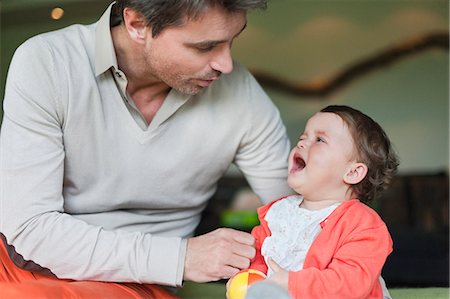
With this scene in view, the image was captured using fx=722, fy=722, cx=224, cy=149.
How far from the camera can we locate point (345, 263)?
1.45 meters

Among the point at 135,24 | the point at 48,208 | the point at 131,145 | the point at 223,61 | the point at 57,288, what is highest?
the point at 135,24

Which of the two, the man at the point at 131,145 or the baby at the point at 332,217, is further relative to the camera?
the man at the point at 131,145

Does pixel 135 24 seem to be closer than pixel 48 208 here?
No

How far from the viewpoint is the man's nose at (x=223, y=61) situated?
65.7 inches

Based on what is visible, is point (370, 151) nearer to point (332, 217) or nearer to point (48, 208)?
point (332, 217)

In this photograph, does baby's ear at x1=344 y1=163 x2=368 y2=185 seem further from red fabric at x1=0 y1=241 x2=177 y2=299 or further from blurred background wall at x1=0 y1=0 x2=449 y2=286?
blurred background wall at x1=0 y1=0 x2=449 y2=286

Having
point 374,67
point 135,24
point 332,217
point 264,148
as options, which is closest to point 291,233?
point 332,217

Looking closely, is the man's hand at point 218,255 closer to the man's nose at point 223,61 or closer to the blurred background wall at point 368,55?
the man's nose at point 223,61

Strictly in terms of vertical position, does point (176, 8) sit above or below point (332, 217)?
above

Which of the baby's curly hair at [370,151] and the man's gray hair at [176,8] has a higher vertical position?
the man's gray hair at [176,8]

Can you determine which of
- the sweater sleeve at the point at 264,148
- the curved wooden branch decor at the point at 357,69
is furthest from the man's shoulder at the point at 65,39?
the curved wooden branch decor at the point at 357,69

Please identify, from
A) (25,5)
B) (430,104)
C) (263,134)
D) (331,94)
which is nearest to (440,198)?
(430,104)

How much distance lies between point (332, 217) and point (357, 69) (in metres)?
4.60

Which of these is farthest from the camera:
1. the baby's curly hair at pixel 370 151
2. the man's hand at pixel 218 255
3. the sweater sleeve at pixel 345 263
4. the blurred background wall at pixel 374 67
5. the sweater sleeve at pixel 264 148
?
the blurred background wall at pixel 374 67
